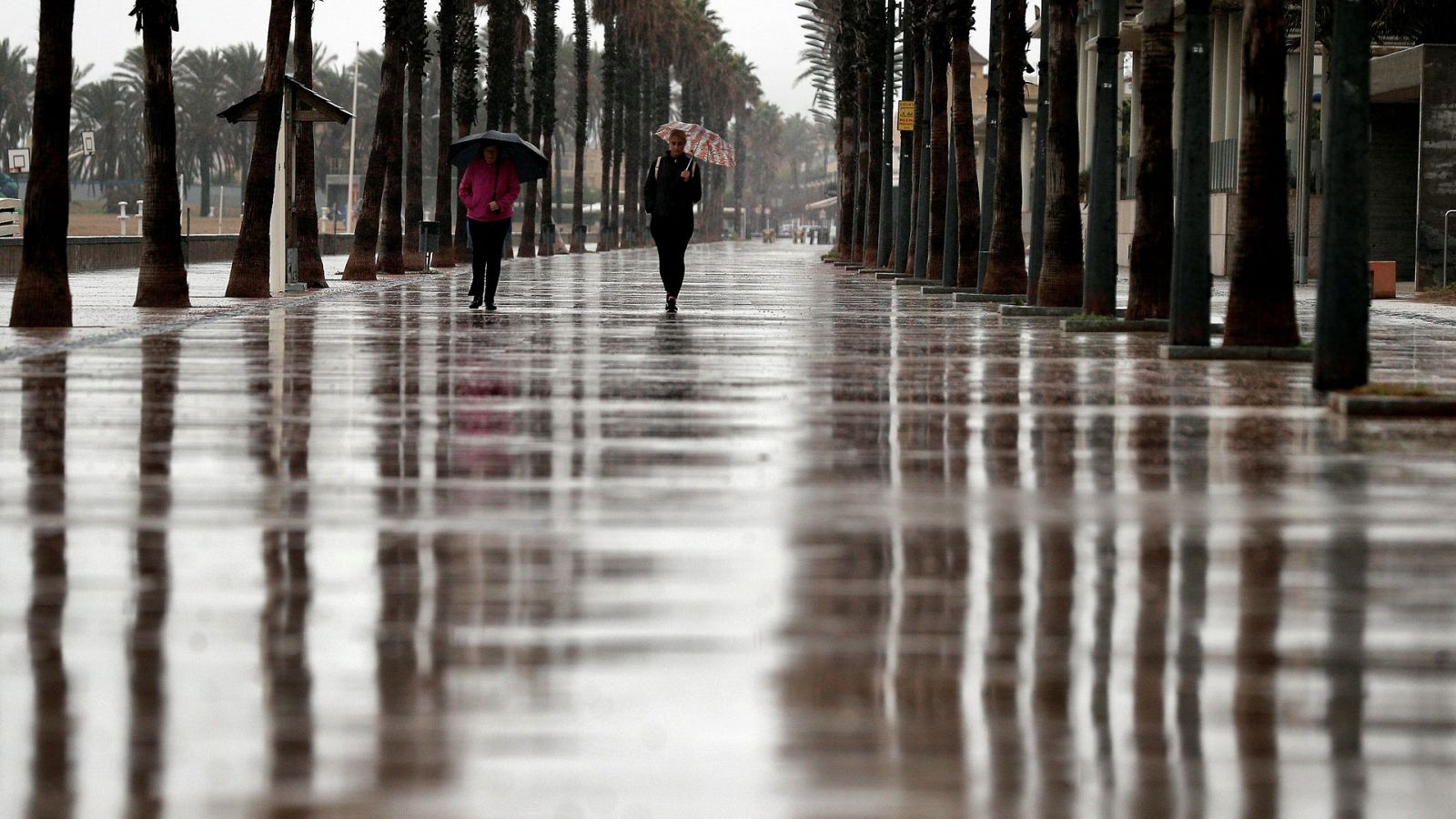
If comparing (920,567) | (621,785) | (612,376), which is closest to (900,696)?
(621,785)

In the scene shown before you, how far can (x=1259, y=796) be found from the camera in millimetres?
4457

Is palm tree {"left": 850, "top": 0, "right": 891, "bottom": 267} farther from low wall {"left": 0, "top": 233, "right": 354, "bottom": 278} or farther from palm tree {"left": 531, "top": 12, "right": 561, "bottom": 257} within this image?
low wall {"left": 0, "top": 233, "right": 354, "bottom": 278}

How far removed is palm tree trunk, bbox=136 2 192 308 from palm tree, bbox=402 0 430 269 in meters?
18.9

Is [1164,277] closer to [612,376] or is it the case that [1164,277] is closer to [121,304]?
[612,376]

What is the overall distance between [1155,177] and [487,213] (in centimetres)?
827

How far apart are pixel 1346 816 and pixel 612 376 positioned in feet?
37.7

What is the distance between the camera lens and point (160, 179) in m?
27.6

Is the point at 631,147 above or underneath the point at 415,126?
above

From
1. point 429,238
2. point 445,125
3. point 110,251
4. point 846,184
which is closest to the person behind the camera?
point 110,251

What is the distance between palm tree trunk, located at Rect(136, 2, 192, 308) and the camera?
27094 millimetres

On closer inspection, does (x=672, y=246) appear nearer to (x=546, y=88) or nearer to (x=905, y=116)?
(x=905, y=116)

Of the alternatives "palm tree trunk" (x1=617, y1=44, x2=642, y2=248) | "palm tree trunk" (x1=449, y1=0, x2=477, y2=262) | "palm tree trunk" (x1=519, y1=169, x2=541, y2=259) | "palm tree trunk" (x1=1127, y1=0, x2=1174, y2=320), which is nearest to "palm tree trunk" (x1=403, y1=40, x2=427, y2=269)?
"palm tree trunk" (x1=449, y1=0, x2=477, y2=262)

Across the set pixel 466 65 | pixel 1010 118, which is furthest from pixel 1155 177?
pixel 466 65

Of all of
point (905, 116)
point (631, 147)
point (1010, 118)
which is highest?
point (631, 147)
